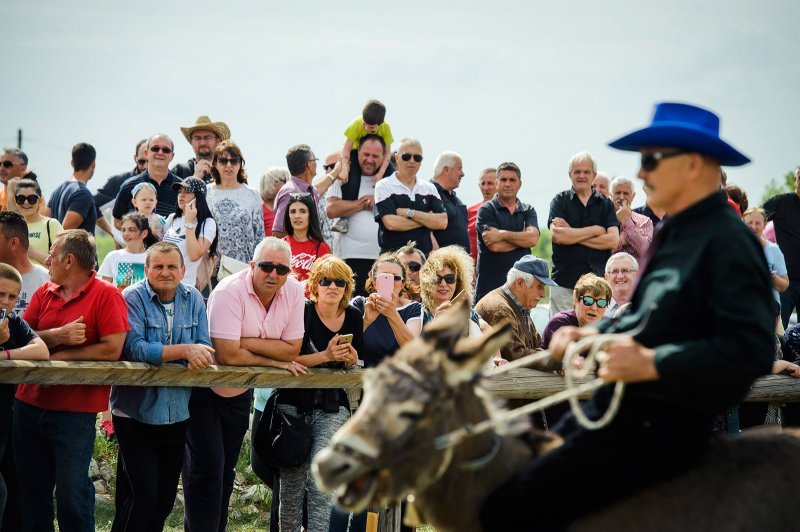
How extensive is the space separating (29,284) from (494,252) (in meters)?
5.56

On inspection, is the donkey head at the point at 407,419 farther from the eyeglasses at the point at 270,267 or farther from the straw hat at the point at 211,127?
the straw hat at the point at 211,127

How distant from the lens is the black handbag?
8.12 metres

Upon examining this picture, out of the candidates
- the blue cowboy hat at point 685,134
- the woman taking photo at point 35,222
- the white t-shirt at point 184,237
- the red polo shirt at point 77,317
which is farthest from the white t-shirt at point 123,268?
the blue cowboy hat at point 685,134

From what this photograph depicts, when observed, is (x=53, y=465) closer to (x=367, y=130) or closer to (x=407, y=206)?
(x=407, y=206)

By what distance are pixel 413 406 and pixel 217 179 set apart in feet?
24.2

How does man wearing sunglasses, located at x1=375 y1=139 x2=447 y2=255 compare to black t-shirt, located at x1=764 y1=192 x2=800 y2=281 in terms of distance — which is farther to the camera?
black t-shirt, located at x1=764 y1=192 x2=800 y2=281

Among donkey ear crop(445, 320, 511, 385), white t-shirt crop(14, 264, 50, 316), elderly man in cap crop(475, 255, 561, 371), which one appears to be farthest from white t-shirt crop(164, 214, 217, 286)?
donkey ear crop(445, 320, 511, 385)

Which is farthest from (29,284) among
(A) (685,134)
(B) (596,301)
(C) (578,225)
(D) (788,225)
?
(D) (788,225)

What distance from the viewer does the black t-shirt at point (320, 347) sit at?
8.45 m

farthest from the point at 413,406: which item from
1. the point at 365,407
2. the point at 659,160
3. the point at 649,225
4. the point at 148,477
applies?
the point at 649,225

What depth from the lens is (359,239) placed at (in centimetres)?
1177

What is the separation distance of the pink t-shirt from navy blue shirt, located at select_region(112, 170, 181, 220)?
3805mm

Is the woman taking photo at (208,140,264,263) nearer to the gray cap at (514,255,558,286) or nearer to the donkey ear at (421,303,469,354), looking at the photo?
the gray cap at (514,255,558,286)

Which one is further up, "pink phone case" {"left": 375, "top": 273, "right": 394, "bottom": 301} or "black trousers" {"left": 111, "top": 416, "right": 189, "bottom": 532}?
"pink phone case" {"left": 375, "top": 273, "right": 394, "bottom": 301}
